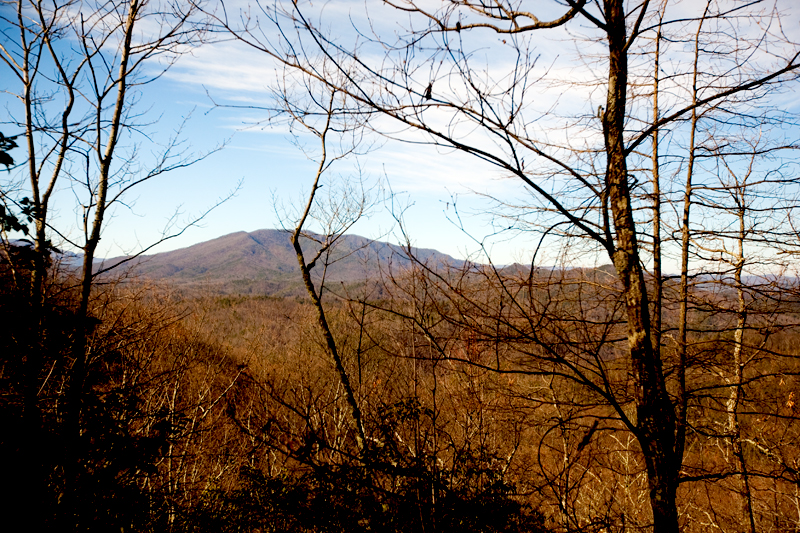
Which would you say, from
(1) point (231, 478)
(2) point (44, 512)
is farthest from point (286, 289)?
(2) point (44, 512)

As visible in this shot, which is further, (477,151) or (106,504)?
(106,504)

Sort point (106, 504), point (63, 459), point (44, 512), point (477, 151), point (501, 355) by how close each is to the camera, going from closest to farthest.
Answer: point (477, 151), point (501, 355), point (63, 459), point (44, 512), point (106, 504)

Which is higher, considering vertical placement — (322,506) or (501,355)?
(501,355)

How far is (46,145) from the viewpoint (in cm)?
509

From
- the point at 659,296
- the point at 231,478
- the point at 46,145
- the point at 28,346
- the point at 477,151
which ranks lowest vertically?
the point at 231,478

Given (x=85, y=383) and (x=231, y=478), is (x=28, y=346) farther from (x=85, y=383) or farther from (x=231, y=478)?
(x=231, y=478)

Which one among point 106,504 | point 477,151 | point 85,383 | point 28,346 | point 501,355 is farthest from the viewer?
point 85,383

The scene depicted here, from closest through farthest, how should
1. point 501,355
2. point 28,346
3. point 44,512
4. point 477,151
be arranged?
1. point 477,151
2. point 501,355
3. point 28,346
4. point 44,512

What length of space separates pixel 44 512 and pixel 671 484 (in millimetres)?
5342

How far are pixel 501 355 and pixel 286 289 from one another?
134 m

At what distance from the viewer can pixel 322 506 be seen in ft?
14.9

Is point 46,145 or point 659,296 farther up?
point 46,145

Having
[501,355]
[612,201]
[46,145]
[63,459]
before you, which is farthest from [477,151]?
[46,145]

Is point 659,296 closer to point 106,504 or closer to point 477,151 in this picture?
point 477,151
